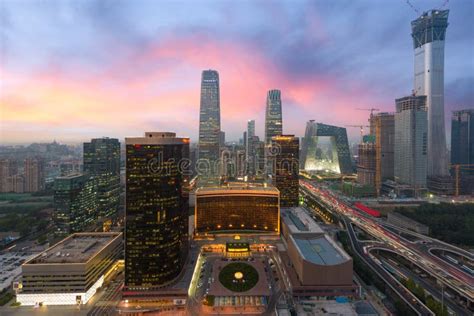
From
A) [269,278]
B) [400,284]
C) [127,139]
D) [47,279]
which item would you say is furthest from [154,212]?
[400,284]

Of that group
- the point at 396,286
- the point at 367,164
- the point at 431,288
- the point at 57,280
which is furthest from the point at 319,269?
the point at 367,164

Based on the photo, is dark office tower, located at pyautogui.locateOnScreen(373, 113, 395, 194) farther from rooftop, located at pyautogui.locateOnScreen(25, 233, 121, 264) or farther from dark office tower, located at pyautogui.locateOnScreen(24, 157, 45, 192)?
dark office tower, located at pyautogui.locateOnScreen(24, 157, 45, 192)

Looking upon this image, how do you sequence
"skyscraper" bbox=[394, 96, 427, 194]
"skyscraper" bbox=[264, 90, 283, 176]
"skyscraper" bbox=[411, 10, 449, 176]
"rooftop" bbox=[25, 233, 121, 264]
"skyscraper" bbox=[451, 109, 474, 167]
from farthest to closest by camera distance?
"skyscraper" bbox=[264, 90, 283, 176] → "skyscraper" bbox=[451, 109, 474, 167] → "skyscraper" bbox=[411, 10, 449, 176] → "skyscraper" bbox=[394, 96, 427, 194] → "rooftop" bbox=[25, 233, 121, 264]

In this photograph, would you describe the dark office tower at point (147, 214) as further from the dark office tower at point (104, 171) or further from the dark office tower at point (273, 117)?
the dark office tower at point (273, 117)

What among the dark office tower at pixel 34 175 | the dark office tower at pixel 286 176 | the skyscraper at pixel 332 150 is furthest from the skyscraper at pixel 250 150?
the dark office tower at pixel 34 175

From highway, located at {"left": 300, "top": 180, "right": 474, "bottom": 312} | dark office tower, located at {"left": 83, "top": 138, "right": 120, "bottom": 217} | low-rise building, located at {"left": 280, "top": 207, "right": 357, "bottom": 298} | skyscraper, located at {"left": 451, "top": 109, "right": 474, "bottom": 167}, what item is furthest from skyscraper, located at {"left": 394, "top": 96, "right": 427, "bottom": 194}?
dark office tower, located at {"left": 83, "top": 138, "right": 120, "bottom": 217}

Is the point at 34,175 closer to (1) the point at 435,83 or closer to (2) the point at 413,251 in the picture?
(2) the point at 413,251

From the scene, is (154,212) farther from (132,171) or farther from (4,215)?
(4,215)
